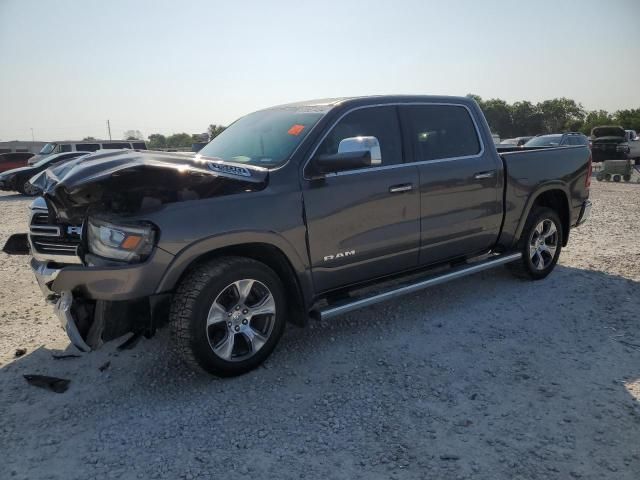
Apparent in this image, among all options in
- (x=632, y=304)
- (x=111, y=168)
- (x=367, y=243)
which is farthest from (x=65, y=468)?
(x=632, y=304)

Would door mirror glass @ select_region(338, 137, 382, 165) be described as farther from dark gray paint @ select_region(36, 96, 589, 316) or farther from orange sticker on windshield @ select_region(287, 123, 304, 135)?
orange sticker on windshield @ select_region(287, 123, 304, 135)

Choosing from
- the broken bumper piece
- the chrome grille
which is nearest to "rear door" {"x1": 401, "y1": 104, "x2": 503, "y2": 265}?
the broken bumper piece

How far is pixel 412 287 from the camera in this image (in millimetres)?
4121

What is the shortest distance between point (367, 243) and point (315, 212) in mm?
576

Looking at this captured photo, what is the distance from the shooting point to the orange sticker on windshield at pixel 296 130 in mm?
3808

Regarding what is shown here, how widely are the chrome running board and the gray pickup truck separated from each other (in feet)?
0.05

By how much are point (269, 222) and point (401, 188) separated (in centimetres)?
129

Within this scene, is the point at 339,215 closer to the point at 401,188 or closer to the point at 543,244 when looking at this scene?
the point at 401,188

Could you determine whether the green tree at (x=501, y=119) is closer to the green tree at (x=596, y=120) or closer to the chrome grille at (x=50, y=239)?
the green tree at (x=596, y=120)

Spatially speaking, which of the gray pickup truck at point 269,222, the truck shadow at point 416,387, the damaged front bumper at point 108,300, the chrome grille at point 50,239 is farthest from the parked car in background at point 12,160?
the damaged front bumper at point 108,300

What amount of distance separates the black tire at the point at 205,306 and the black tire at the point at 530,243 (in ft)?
10.5

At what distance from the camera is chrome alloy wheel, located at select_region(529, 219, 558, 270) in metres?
5.38

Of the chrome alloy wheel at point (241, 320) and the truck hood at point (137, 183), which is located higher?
the truck hood at point (137, 183)

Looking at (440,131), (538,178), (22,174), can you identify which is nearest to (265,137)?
(440,131)
